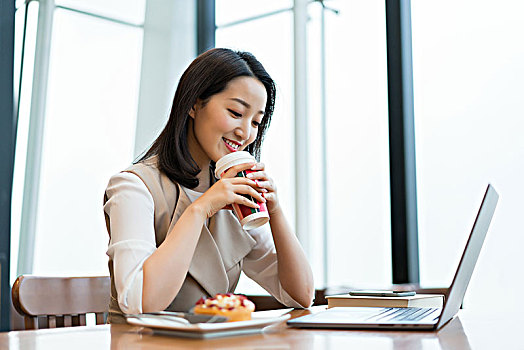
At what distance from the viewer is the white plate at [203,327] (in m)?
0.71

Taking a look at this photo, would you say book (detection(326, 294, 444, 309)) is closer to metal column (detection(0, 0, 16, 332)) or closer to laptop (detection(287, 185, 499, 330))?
laptop (detection(287, 185, 499, 330))

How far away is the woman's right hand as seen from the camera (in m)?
1.17

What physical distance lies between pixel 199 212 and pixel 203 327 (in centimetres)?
51

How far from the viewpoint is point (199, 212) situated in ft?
3.92

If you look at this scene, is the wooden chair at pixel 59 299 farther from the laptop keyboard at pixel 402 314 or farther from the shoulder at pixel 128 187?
the laptop keyboard at pixel 402 314

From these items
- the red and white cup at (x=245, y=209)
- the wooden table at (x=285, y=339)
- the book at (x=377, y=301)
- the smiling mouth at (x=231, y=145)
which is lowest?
the wooden table at (x=285, y=339)

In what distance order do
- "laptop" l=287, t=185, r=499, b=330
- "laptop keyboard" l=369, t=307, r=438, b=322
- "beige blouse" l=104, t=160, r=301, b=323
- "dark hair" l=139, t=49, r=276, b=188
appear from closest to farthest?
"laptop" l=287, t=185, r=499, b=330
"laptop keyboard" l=369, t=307, r=438, b=322
"beige blouse" l=104, t=160, r=301, b=323
"dark hair" l=139, t=49, r=276, b=188

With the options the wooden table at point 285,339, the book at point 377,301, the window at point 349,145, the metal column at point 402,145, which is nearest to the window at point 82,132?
the window at point 349,145

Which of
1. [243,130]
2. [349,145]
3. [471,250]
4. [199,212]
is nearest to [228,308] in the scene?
[471,250]

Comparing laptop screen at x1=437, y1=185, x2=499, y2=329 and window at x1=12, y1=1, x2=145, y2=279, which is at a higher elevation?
window at x1=12, y1=1, x2=145, y2=279

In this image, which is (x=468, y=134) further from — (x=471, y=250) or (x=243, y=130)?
(x=471, y=250)

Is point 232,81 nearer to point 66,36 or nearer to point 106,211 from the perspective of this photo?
point 106,211

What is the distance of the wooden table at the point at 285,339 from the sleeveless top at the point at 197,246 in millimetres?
416

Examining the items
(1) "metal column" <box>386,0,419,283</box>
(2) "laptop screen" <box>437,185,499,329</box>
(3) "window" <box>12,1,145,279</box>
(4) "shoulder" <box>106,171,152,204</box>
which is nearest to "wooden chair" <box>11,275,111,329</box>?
(4) "shoulder" <box>106,171,152,204</box>
